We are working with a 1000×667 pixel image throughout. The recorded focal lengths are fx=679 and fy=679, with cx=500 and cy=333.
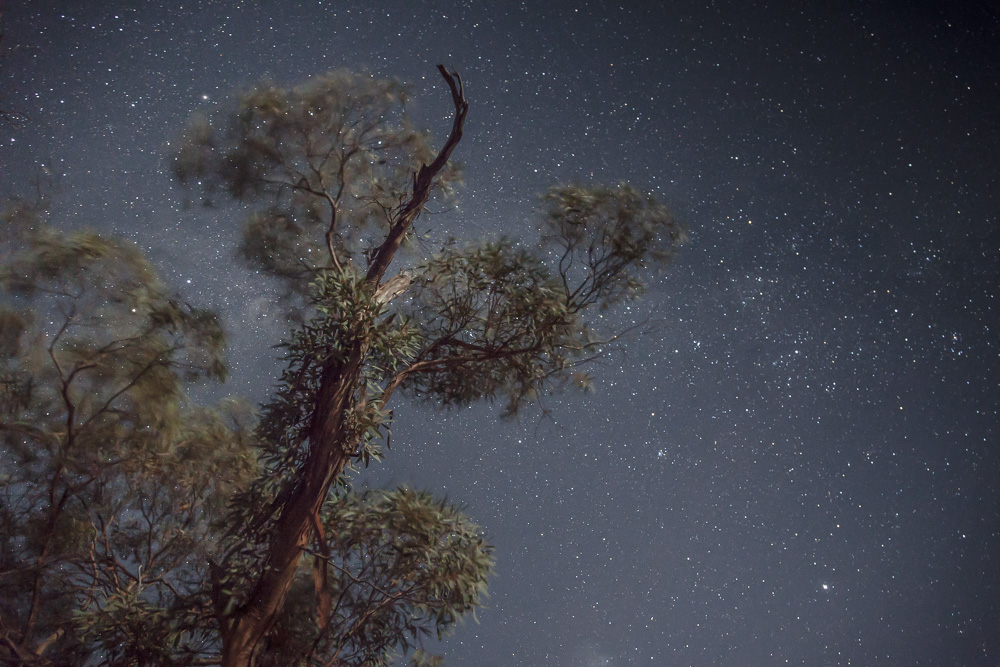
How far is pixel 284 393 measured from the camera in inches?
170

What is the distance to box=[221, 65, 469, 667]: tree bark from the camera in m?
3.68

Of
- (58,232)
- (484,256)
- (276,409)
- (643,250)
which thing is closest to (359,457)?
(276,409)

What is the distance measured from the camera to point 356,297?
165 inches

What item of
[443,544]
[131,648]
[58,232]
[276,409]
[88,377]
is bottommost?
[131,648]

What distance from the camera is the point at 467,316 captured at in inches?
189

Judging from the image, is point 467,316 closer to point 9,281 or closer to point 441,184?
point 441,184

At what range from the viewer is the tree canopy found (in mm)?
4117

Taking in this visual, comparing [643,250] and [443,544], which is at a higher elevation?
[643,250]

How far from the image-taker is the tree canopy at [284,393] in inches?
162

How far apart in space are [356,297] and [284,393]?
781 millimetres

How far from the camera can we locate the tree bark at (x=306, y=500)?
368 centimetres

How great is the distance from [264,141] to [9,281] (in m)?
2.14

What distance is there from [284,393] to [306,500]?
0.76 meters

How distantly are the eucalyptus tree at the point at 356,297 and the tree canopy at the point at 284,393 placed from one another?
17 mm
